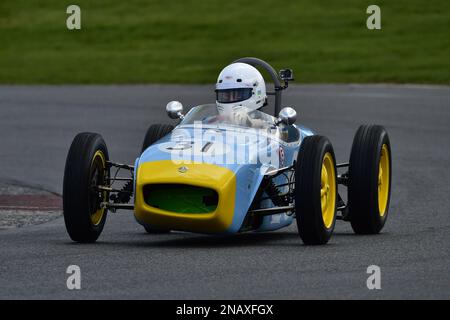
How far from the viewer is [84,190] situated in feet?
34.4

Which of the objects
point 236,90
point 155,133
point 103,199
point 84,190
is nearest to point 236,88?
point 236,90

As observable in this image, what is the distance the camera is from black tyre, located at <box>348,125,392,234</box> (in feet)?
36.6

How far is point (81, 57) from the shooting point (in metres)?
37.3

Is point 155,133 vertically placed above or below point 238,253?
above

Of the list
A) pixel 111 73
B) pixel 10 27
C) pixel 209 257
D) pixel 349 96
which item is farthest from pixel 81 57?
pixel 209 257

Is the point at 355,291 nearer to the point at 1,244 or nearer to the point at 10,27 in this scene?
the point at 1,244

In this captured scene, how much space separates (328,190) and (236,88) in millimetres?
1310

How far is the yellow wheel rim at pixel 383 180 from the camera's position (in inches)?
472

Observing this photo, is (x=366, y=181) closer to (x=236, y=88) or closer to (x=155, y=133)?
(x=236, y=88)

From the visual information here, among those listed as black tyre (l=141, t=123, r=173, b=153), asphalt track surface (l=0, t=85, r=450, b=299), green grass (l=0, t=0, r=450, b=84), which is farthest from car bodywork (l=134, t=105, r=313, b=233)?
green grass (l=0, t=0, r=450, b=84)

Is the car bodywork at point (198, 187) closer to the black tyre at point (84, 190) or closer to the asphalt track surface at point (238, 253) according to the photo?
the asphalt track surface at point (238, 253)

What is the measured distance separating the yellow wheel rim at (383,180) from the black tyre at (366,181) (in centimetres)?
41

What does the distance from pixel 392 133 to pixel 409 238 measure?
1068 cm

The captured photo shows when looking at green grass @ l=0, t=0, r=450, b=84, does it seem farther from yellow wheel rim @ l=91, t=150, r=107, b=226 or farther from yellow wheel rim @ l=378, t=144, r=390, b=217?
yellow wheel rim @ l=91, t=150, r=107, b=226
